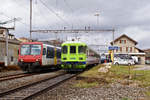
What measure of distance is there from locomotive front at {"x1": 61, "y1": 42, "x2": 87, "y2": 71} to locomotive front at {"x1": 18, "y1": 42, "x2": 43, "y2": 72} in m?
2.23

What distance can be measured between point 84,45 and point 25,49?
544 cm

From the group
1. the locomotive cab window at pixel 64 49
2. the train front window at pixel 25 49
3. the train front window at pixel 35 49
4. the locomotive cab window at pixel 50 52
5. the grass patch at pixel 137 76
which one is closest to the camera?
the grass patch at pixel 137 76

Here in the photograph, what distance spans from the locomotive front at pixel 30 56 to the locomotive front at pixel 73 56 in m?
2.23

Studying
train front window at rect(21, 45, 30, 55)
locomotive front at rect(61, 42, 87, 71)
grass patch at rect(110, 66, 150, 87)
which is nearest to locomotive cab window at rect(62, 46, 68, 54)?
locomotive front at rect(61, 42, 87, 71)

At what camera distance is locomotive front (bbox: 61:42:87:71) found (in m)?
20.5

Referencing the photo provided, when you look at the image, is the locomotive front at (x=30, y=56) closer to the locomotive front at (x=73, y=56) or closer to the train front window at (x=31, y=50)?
the train front window at (x=31, y=50)

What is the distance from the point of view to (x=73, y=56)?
20.8 m

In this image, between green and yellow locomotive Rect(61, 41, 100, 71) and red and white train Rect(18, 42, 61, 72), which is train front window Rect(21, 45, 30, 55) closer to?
red and white train Rect(18, 42, 61, 72)

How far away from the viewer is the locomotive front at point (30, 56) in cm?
2045

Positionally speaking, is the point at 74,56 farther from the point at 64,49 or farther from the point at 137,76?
the point at 137,76

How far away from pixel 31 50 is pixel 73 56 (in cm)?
386

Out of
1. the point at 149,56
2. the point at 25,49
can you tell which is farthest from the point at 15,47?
the point at 149,56

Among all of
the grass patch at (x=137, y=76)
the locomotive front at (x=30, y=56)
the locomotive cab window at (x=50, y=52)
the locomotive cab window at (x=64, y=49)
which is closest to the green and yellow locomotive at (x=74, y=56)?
the locomotive cab window at (x=64, y=49)

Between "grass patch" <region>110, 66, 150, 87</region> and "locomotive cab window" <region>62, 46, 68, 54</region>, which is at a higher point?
"locomotive cab window" <region>62, 46, 68, 54</region>
